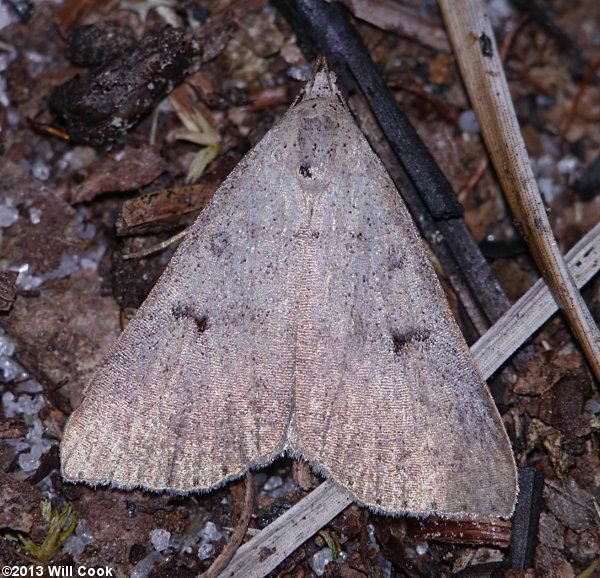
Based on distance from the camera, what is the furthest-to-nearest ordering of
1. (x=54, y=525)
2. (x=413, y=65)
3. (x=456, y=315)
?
(x=413, y=65), (x=456, y=315), (x=54, y=525)

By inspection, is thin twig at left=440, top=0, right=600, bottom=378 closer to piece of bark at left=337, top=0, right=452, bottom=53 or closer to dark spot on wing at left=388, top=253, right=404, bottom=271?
piece of bark at left=337, top=0, right=452, bottom=53

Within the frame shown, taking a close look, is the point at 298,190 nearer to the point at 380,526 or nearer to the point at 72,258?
the point at 72,258

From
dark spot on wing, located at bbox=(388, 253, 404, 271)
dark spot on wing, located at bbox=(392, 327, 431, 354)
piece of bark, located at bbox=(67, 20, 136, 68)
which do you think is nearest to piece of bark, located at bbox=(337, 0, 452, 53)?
piece of bark, located at bbox=(67, 20, 136, 68)

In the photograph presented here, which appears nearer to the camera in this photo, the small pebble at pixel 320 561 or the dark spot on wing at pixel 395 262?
the dark spot on wing at pixel 395 262

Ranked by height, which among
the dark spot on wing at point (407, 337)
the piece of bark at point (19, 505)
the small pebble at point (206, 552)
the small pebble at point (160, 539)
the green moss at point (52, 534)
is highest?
the piece of bark at point (19, 505)

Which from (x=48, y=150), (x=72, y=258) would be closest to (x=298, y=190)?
(x=72, y=258)

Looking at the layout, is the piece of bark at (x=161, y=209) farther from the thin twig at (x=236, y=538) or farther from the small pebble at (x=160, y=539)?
the small pebble at (x=160, y=539)
